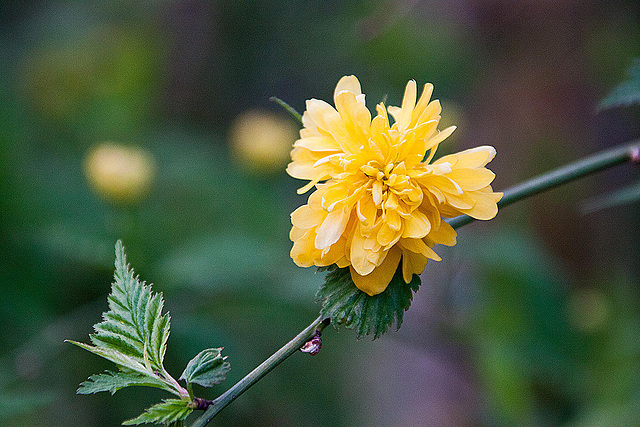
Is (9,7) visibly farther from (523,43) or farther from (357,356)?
(523,43)

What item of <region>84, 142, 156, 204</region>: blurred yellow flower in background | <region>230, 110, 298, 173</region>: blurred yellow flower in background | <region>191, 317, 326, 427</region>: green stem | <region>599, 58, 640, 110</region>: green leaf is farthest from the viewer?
<region>230, 110, 298, 173</region>: blurred yellow flower in background

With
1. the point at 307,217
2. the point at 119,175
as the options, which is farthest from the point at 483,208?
the point at 119,175

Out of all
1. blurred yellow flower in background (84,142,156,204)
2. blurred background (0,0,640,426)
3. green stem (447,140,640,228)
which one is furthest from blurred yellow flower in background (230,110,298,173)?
green stem (447,140,640,228)

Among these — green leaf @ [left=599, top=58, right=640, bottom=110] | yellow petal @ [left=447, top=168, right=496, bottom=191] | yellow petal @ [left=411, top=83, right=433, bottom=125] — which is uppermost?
yellow petal @ [left=411, top=83, right=433, bottom=125]

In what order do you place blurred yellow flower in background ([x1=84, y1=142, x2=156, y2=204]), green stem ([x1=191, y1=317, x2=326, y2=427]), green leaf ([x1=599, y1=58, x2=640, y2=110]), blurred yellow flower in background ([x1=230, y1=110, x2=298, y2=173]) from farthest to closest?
blurred yellow flower in background ([x1=230, y1=110, x2=298, y2=173])
blurred yellow flower in background ([x1=84, y1=142, x2=156, y2=204])
green leaf ([x1=599, y1=58, x2=640, y2=110])
green stem ([x1=191, y1=317, x2=326, y2=427])

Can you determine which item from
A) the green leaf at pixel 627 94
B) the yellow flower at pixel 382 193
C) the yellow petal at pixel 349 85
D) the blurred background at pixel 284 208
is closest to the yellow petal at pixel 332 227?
the yellow flower at pixel 382 193

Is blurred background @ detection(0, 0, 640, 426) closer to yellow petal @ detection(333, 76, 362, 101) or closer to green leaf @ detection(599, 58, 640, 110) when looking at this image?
green leaf @ detection(599, 58, 640, 110)

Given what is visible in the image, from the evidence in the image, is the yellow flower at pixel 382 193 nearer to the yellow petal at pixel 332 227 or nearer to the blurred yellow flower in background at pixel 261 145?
the yellow petal at pixel 332 227
